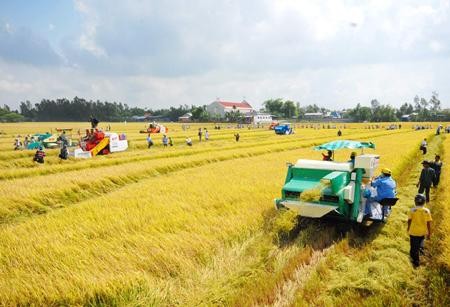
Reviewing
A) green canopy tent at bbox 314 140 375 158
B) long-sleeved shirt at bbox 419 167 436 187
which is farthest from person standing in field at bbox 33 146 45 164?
long-sleeved shirt at bbox 419 167 436 187

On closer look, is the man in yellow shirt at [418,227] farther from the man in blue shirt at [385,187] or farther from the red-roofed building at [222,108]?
the red-roofed building at [222,108]

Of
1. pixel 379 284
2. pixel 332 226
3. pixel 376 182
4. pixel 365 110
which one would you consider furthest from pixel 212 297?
pixel 365 110

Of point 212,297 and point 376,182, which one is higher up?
point 376,182

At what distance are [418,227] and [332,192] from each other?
1757mm

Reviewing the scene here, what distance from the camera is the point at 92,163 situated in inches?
734

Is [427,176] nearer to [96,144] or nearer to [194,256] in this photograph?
[194,256]

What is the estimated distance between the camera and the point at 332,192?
6852mm

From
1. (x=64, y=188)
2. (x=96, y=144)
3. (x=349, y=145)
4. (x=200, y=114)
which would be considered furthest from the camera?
(x=200, y=114)

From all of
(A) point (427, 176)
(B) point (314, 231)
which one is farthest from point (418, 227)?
(A) point (427, 176)

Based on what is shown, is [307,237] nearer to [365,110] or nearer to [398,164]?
[398,164]

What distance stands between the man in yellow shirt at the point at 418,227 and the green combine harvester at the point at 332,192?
4.54 feet

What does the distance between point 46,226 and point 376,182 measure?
7633 millimetres

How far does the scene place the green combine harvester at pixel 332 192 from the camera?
6.79 meters

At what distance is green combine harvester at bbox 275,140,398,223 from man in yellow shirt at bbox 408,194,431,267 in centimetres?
138
